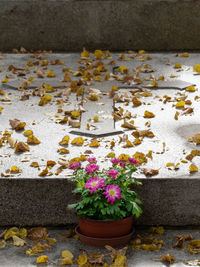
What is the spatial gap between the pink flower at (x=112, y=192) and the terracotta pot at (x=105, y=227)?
14cm

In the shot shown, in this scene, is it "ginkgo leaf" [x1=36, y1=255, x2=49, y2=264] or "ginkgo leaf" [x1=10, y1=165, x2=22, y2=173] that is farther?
"ginkgo leaf" [x1=10, y1=165, x2=22, y2=173]

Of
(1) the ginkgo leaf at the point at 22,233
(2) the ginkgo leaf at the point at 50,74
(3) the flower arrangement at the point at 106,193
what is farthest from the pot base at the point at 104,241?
(2) the ginkgo leaf at the point at 50,74

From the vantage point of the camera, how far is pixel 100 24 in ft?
21.9

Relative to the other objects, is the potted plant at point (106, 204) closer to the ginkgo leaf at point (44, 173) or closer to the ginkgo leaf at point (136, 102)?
the ginkgo leaf at point (44, 173)

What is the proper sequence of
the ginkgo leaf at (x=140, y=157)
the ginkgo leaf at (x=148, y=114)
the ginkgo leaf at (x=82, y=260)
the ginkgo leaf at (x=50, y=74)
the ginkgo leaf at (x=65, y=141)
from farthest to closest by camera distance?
the ginkgo leaf at (x=50, y=74), the ginkgo leaf at (x=148, y=114), the ginkgo leaf at (x=65, y=141), the ginkgo leaf at (x=140, y=157), the ginkgo leaf at (x=82, y=260)

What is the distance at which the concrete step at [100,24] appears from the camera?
6.59m

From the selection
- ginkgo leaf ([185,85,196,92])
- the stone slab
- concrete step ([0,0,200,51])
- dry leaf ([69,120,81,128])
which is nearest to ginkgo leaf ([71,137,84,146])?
dry leaf ([69,120,81,128])

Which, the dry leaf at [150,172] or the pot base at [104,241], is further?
the dry leaf at [150,172]

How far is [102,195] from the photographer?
2635mm

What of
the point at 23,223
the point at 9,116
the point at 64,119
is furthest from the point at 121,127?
the point at 23,223

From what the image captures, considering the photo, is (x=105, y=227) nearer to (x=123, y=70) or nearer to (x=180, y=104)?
(x=180, y=104)

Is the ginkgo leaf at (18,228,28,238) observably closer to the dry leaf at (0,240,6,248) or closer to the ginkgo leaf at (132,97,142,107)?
the dry leaf at (0,240,6,248)

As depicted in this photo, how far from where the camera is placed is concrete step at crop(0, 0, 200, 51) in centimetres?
659

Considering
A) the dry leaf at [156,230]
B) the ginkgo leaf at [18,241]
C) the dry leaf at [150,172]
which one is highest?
the dry leaf at [150,172]
